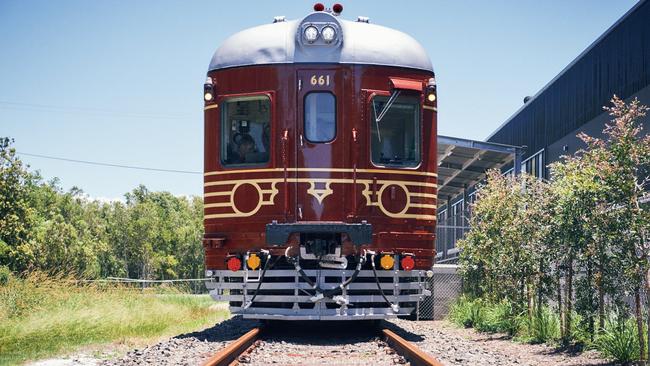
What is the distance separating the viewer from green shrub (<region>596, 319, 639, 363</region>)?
33.7 feet

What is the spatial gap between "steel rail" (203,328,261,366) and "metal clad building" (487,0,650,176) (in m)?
12.6

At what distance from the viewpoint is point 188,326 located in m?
16.8

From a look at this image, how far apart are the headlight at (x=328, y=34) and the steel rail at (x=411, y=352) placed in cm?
389

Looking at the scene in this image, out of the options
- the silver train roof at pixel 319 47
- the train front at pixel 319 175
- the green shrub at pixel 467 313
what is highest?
the silver train roof at pixel 319 47

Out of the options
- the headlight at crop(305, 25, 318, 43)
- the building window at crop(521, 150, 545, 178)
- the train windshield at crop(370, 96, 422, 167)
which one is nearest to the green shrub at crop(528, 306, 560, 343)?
the train windshield at crop(370, 96, 422, 167)

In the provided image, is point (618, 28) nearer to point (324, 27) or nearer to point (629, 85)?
point (629, 85)

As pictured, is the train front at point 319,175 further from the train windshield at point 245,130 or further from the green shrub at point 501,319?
the green shrub at point 501,319

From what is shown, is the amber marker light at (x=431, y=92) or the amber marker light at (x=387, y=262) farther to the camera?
the amber marker light at (x=431, y=92)

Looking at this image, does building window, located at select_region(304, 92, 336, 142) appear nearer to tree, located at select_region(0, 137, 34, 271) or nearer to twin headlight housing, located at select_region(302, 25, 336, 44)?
twin headlight housing, located at select_region(302, 25, 336, 44)

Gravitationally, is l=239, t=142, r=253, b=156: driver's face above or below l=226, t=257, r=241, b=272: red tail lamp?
above

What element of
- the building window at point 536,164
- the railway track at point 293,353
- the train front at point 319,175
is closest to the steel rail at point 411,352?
the railway track at point 293,353

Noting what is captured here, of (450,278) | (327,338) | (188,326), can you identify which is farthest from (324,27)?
(450,278)

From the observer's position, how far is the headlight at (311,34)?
12.3 metres

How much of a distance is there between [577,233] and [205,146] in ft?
16.6
